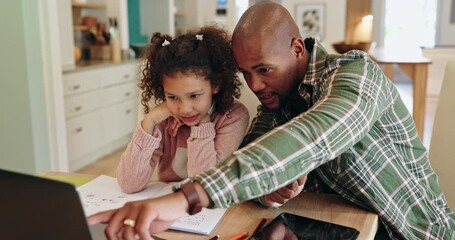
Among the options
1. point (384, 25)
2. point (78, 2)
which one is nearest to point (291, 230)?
point (78, 2)

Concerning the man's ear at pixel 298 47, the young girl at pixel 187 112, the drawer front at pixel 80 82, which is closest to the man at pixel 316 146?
the man's ear at pixel 298 47

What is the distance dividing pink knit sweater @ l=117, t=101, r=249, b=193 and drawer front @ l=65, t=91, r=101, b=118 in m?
2.45

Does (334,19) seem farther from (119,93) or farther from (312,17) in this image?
(119,93)

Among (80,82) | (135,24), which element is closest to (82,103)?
(80,82)

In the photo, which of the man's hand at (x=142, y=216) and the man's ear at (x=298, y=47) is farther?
the man's ear at (x=298, y=47)

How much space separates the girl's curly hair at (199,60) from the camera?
49.1 inches

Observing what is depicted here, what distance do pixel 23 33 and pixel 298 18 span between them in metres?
3.98

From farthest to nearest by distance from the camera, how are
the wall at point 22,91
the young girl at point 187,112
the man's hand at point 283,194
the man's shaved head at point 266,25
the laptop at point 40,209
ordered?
the wall at point 22,91
the young girl at point 187,112
the man's shaved head at point 266,25
the man's hand at point 283,194
the laptop at point 40,209

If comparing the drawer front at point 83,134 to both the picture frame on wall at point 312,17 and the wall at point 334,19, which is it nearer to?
the picture frame on wall at point 312,17

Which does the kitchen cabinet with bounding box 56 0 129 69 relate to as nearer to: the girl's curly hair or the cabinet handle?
the cabinet handle

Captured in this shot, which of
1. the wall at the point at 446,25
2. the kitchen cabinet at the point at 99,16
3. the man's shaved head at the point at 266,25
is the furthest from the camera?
the wall at the point at 446,25

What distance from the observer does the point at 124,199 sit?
3.65ft

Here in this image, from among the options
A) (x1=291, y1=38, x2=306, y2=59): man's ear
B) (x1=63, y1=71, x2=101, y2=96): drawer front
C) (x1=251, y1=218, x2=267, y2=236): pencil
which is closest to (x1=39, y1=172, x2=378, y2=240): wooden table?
(x1=251, y1=218, x2=267, y2=236): pencil

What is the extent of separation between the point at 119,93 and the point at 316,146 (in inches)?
150
